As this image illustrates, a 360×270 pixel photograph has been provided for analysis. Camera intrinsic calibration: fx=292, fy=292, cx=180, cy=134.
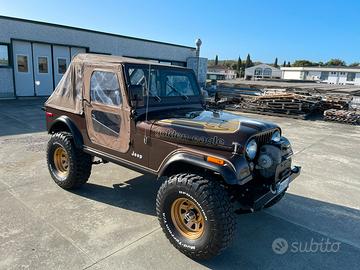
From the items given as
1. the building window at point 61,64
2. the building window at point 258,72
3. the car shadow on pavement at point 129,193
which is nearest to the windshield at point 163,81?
the car shadow on pavement at point 129,193

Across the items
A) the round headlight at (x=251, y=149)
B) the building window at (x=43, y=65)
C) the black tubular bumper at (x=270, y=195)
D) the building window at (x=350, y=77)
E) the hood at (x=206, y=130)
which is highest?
the building window at (x=350, y=77)

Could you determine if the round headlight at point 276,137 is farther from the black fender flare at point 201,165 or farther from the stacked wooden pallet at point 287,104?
the stacked wooden pallet at point 287,104

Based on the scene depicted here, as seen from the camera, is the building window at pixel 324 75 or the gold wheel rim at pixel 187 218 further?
the building window at pixel 324 75

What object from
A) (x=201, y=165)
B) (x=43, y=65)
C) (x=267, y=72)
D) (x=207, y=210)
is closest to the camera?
(x=207, y=210)

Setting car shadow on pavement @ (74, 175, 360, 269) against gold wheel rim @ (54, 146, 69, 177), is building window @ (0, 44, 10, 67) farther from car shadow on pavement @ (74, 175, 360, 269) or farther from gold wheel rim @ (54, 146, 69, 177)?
car shadow on pavement @ (74, 175, 360, 269)

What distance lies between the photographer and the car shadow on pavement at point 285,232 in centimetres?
299

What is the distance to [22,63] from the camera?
14.8 m

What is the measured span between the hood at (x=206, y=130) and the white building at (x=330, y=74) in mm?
59418

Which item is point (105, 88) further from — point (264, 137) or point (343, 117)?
point (343, 117)

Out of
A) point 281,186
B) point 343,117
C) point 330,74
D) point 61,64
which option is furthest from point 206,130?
point 330,74

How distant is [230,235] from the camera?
109 inches

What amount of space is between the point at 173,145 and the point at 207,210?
0.79 meters

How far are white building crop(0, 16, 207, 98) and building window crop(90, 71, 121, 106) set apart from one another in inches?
362

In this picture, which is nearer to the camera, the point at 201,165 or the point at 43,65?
the point at 201,165
